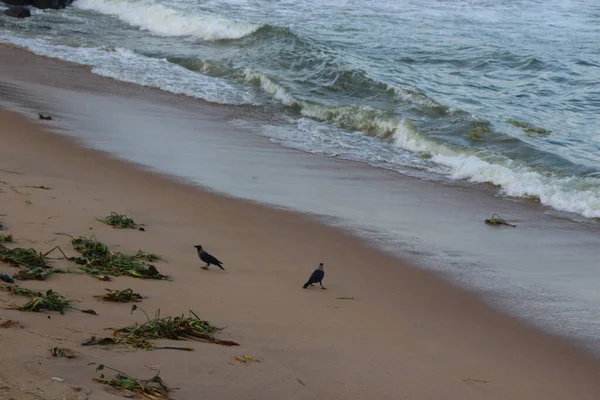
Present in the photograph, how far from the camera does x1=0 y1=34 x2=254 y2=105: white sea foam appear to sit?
1441 centimetres

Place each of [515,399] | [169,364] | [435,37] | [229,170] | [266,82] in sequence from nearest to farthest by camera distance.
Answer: [169,364] → [515,399] → [229,170] → [266,82] → [435,37]

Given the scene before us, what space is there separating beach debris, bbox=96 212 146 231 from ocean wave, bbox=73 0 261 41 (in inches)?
559

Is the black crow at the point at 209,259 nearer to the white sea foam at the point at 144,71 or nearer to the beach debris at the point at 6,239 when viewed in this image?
the beach debris at the point at 6,239

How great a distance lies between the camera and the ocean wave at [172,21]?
813 inches

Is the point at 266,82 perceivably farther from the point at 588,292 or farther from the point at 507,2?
the point at 507,2

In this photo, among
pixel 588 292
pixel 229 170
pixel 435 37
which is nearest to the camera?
pixel 588 292

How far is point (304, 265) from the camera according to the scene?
20.9 feet

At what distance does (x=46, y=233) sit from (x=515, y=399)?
3.65 m

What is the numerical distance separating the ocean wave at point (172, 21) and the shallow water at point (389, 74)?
6 cm

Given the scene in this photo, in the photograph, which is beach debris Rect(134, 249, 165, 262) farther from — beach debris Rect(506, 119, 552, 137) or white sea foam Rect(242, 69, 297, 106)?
white sea foam Rect(242, 69, 297, 106)

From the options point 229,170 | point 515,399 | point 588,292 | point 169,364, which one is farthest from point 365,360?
point 229,170

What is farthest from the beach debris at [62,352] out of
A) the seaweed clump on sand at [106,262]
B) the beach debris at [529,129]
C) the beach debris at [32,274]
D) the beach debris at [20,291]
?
the beach debris at [529,129]

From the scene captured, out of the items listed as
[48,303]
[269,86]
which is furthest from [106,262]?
[269,86]

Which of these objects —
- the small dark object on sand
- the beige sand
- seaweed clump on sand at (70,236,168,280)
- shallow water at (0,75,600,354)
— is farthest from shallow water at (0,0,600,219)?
seaweed clump on sand at (70,236,168,280)
